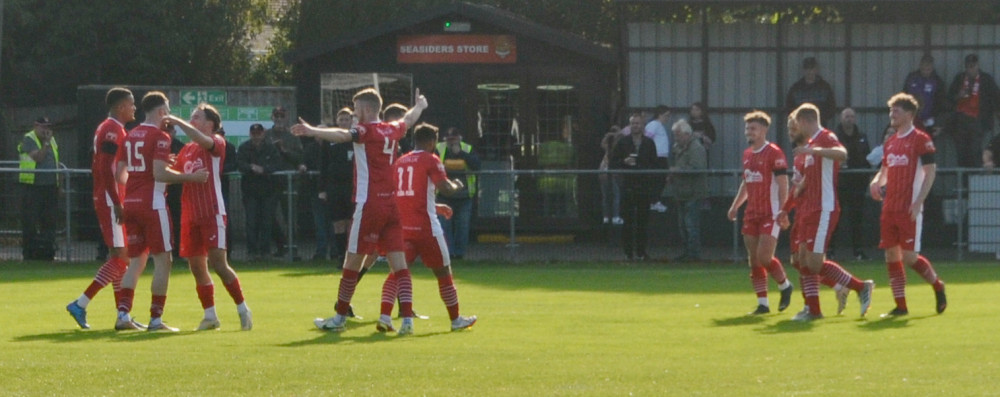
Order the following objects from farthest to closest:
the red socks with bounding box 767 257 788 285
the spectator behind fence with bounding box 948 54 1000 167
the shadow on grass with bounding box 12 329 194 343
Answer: the spectator behind fence with bounding box 948 54 1000 167, the red socks with bounding box 767 257 788 285, the shadow on grass with bounding box 12 329 194 343

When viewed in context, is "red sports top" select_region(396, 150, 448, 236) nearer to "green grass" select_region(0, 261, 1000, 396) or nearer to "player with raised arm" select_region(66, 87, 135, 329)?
"green grass" select_region(0, 261, 1000, 396)

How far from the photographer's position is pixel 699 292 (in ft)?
55.3

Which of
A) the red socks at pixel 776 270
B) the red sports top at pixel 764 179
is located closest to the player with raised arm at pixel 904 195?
the red sports top at pixel 764 179

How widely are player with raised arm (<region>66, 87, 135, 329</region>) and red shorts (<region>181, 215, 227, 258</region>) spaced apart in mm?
554

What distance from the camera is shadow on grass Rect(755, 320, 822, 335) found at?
490 inches

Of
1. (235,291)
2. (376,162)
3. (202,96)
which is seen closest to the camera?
(376,162)

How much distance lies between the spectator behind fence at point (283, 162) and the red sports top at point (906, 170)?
32.5ft

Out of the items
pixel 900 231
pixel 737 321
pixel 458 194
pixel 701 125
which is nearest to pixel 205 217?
pixel 737 321

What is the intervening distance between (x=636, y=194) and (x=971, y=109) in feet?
18.1

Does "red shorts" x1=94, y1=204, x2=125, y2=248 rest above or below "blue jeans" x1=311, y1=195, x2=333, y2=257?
above

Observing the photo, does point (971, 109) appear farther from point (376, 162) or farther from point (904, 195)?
point (376, 162)

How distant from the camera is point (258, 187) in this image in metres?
21.7

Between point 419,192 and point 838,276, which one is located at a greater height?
point 419,192

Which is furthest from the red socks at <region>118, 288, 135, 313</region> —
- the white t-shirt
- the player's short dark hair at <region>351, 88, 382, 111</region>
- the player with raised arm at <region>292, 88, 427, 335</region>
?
the white t-shirt
